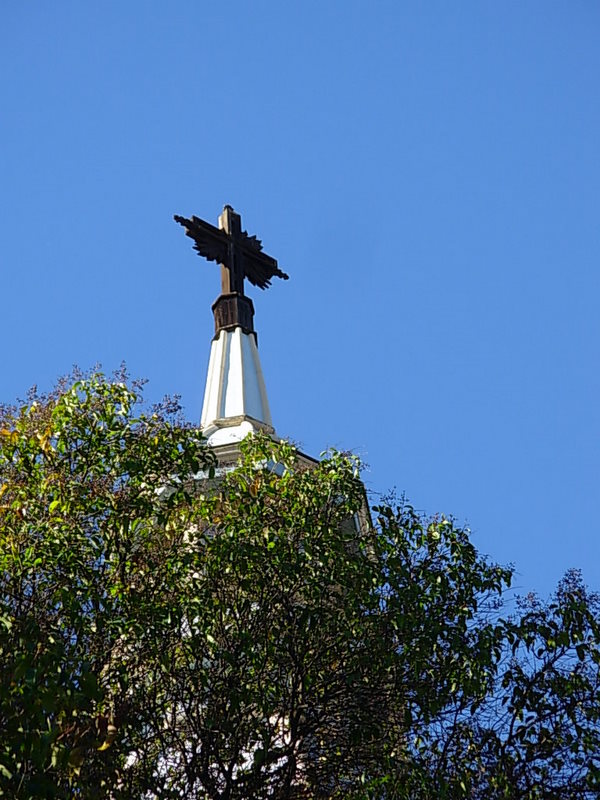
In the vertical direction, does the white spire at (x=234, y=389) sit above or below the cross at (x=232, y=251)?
below

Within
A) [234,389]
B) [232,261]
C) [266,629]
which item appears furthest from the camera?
[232,261]

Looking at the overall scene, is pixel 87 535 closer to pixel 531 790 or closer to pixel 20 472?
pixel 20 472

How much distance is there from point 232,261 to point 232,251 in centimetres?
26

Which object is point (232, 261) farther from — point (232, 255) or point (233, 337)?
point (233, 337)

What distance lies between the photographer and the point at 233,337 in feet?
65.4

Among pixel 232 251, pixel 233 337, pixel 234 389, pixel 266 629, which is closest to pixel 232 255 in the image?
pixel 232 251

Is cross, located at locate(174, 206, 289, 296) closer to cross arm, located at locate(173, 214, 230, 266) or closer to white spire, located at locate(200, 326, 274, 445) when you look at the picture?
cross arm, located at locate(173, 214, 230, 266)

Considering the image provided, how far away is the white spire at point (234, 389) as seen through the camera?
56.1 ft

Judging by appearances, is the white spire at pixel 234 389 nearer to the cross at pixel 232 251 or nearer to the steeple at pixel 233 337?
the steeple at pixel 233 337

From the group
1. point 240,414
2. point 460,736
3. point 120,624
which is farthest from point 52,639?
point 240,414

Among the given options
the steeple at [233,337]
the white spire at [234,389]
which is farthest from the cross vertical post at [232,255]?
the white spire at [234,389]

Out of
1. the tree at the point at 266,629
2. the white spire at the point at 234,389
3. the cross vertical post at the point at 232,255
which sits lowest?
the tree at the point at 266,629

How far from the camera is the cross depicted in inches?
827

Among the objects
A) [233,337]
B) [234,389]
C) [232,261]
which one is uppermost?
[232,261]
